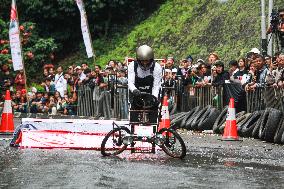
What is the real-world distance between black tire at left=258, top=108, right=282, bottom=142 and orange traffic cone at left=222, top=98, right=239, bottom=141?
0.58 m

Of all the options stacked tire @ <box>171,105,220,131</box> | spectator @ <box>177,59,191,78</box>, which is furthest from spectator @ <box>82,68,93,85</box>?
stacked tire @ <box>171,105,220,131</box>

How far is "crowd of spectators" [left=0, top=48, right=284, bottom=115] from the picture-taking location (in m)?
22.8

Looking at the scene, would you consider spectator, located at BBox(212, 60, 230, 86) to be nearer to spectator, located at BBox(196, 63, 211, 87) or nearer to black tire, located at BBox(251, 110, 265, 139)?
spectator, located at BBox(196, 63, 211, 87)

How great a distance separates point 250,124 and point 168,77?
5.57 m

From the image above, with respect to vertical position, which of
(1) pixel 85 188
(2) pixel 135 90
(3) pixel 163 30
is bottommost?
(1) pixel 85 188

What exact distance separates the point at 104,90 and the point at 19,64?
2.97 meters

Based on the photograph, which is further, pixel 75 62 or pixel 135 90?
pixel 75 62

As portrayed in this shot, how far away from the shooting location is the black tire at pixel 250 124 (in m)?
21.6

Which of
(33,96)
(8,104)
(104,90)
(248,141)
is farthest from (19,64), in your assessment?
(248,141)

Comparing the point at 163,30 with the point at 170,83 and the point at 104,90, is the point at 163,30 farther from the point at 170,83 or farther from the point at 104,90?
the point at 170,83

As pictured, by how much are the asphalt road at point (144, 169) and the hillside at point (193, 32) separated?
20.8 m

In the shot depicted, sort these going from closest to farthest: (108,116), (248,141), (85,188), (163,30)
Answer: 1. (85,188)
2. (248,141)
3. (108,116)
4. (163,30)

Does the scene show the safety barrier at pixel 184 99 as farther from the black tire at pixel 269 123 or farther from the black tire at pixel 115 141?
the black tire at pixel 115 141

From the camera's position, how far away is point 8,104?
72.5 ft
